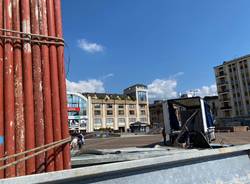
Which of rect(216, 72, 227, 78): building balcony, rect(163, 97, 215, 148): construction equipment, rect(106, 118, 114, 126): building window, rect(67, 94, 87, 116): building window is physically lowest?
rect(163, 97, 215, 148): construction equipment

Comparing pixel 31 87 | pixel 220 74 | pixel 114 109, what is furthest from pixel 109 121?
pixel 31 87

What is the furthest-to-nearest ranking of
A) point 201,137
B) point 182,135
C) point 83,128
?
1. point 83,128
2. point 182,135
3. point 201,137

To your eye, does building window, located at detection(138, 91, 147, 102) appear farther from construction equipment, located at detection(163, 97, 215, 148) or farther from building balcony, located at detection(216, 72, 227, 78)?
construction equipment, located at detection(163, 97, 215, 148)

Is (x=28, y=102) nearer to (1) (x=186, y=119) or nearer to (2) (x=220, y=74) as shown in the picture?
(1) (x=186, y=119)

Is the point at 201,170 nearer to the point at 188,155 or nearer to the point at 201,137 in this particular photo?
the point at 188,155

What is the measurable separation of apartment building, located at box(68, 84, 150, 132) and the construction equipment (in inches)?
2647

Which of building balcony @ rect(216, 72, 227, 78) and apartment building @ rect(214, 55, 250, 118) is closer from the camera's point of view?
apartment building @ rect(214, 55, 250, 118)

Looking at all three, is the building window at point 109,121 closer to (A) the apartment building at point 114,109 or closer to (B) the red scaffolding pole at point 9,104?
(A) the apartment building at point 114,109

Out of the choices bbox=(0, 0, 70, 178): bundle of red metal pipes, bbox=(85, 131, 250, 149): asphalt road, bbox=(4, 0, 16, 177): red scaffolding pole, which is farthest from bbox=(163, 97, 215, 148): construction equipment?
bbox=(4, 0, 16, 177): red scaffolding pole

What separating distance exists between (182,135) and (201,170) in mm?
8999

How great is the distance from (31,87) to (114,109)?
9624 cm

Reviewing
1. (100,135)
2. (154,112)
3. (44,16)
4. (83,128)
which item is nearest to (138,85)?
(154,112)

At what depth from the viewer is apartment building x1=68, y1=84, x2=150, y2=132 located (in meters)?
85.5

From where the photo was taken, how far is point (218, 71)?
319 feet
